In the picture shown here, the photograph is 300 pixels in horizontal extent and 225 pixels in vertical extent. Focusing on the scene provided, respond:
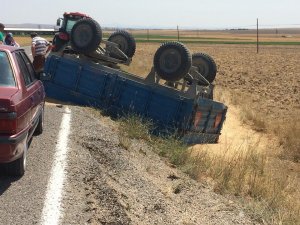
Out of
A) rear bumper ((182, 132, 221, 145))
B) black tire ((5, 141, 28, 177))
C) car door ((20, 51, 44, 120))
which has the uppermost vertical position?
Result: car door ((20, 51, 44, 120))

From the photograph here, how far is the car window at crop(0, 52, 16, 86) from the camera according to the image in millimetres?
5874

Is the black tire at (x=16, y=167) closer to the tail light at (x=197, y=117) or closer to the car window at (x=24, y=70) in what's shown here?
the car window at (x=24, y=70)

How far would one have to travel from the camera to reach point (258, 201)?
22.0 feet

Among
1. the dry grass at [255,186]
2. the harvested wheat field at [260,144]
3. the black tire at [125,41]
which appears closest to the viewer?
the dry grass at [255,186]

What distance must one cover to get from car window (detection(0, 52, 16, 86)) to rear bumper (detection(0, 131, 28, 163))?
0.78 meters

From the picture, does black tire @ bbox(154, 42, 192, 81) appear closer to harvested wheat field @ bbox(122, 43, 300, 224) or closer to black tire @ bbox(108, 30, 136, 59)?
harvested wheat field @ bbox(122, 43, 300, 224)

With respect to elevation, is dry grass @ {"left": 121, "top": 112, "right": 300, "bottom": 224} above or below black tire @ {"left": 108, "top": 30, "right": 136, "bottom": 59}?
below

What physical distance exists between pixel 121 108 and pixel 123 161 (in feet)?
15.4

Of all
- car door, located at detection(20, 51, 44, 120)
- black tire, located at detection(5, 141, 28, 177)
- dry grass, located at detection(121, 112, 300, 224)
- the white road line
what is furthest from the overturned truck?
black tire, located at detection(5, 141, 28, 177)

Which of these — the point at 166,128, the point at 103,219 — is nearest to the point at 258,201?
the point at 103,219

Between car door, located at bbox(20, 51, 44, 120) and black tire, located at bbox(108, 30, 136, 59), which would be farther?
black tire, located at bbox(108, 30, 136, 59)

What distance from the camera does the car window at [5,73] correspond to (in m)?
5.87

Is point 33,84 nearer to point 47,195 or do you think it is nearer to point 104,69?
point 47,195

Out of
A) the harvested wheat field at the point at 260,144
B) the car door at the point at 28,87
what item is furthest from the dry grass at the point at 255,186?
the car door at the point at 28,87
